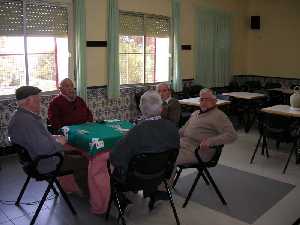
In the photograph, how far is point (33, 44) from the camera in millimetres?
4988

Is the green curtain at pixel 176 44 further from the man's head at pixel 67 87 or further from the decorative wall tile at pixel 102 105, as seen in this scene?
the man's head at pixel 67 87

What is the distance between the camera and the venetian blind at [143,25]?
20.0 feet

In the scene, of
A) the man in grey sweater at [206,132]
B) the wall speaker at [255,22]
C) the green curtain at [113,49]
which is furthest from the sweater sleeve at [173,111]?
the wall speaker at [255,22]

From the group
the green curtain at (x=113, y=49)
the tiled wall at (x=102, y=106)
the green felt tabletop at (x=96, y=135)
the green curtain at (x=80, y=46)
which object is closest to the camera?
the green felt tabletop at (x=96, y=135)

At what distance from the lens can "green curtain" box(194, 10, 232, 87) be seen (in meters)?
7.63

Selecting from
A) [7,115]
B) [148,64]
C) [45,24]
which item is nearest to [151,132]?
[7,115]

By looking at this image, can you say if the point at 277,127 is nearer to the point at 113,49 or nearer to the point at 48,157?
the point at 113,49

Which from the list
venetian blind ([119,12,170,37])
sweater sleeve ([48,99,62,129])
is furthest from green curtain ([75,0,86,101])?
sweater sleeve ([48,99,62,129])

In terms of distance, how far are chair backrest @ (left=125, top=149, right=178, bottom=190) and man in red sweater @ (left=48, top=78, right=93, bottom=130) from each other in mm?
1759

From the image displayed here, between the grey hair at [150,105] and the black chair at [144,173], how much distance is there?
330 mm

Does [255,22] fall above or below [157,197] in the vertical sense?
above

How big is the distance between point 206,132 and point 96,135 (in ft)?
3.68

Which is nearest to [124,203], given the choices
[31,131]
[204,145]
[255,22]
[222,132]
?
[204,145]

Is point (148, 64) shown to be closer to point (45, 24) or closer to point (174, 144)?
point (45, 24)
